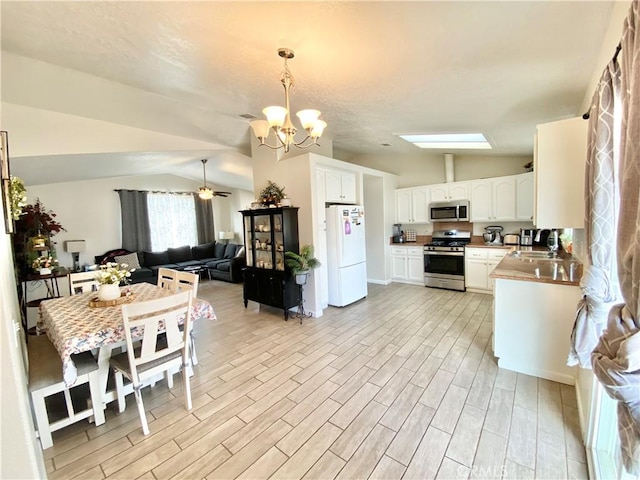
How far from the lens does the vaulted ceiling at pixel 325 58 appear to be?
1662 millimetres

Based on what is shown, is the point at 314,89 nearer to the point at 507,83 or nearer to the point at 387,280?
the point at 507,83

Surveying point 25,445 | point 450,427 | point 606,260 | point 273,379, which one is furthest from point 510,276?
point 25,445

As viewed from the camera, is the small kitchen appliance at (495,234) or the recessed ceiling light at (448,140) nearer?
the recessed ceiling light at (448,140)

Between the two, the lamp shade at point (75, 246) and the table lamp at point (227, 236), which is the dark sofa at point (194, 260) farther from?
the lamp shade at point (75, 246)

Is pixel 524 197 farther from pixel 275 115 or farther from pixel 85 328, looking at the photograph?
pixel 85 328

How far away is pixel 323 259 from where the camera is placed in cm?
443

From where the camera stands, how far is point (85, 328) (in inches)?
80.8

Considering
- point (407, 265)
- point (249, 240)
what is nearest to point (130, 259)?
point (249, 240)

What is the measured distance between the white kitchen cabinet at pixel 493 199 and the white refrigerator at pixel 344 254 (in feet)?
7.75

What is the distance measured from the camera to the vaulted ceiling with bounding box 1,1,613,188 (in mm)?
1662

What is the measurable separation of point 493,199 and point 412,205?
5.00 ft

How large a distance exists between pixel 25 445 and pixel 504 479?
2.32m

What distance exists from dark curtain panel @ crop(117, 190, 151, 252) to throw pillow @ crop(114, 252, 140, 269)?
1.39 feet

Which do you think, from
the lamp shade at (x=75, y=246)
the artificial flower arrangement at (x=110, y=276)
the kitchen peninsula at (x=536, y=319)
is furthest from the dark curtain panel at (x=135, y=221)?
the kitchen peninsula at (x=536, y=319)
